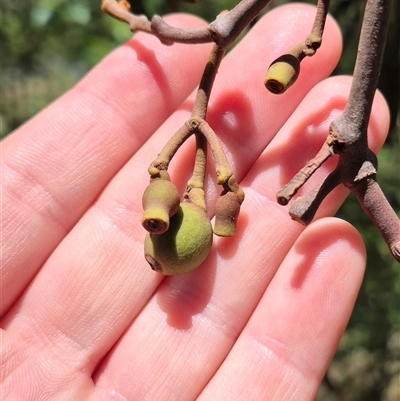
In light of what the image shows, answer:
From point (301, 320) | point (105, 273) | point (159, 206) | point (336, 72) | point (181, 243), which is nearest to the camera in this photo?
point (159, 206)

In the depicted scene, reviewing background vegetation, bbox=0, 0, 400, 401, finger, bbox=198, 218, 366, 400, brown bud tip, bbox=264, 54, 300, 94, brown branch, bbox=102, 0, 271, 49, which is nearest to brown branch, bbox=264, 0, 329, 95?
brown bud tip, bbox=264, 54, 300, 94

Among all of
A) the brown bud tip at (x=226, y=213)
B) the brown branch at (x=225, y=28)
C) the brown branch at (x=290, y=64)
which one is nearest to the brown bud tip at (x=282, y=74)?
the brown branch at (x=290, y=64)

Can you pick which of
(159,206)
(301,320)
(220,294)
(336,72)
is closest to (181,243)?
(159,206)

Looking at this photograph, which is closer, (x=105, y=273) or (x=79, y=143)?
(x=105, y=273)

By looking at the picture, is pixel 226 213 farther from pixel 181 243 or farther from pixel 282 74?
pixel 282 74

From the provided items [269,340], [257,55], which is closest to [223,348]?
[269,340]

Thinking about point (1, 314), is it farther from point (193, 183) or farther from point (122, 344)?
point (193, 183)

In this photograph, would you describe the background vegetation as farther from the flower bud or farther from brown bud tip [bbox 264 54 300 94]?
the flower bud
